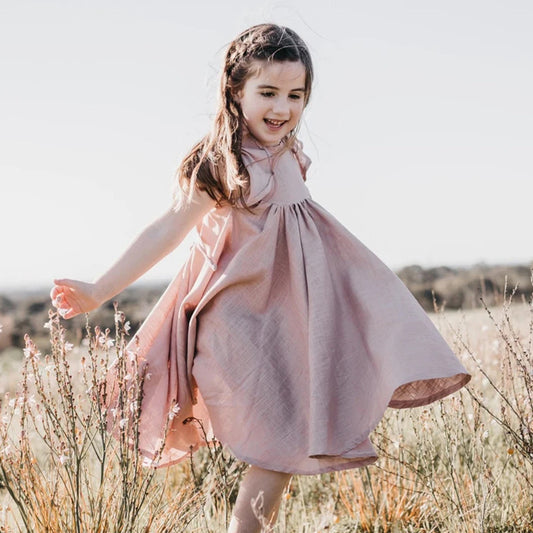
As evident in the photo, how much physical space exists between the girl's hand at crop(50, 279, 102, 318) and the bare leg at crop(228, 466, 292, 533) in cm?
85

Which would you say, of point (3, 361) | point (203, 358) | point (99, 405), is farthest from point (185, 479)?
point (3, 361)

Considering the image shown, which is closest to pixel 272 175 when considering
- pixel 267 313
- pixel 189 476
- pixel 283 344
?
pixel 267 313

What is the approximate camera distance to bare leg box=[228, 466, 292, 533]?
7.94ft

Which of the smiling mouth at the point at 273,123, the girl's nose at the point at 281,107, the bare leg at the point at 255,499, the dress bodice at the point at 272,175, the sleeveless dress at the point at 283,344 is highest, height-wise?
the girl's nose at the point at 281,107

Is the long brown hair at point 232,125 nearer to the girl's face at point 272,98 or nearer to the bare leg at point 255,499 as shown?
the girl's face at point 272,98

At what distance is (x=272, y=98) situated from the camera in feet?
8.87

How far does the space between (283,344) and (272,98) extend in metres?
0.92

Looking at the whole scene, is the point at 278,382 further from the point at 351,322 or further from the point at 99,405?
the point at 99,405

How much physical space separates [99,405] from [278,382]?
2.05 ft

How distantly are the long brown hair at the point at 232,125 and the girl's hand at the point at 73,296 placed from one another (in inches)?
18.0

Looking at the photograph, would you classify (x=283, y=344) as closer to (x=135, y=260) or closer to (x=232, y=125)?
(x=135, y=260)

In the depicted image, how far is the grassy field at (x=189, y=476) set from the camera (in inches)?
88.2

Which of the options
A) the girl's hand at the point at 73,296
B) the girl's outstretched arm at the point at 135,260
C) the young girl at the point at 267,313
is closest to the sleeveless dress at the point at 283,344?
the young girl at the point at 267,313

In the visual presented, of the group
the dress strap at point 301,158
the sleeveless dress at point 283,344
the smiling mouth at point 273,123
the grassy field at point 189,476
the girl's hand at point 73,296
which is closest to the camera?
the grassy field at point 189,476
